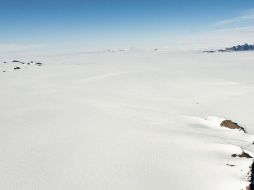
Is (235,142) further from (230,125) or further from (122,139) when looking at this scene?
(122,139)

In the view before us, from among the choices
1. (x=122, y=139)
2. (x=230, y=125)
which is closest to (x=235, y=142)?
(x=230, y=125)

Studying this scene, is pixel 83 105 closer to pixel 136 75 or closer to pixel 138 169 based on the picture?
pixel 138 169

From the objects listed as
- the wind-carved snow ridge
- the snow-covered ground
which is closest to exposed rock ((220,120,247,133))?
the wind-carved snow ridge

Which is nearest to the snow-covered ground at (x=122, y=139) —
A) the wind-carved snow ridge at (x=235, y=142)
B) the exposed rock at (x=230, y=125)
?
the wind-carved snow ridge at (x=235, y=142)

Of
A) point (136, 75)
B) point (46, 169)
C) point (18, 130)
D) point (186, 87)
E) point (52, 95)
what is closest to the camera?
point (46, 169)

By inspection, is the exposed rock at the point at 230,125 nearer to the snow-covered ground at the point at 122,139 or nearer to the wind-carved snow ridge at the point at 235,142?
the wind-carved snow ridge at the point at 235,142

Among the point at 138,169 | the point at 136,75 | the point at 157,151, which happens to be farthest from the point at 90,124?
the point at 136,75
